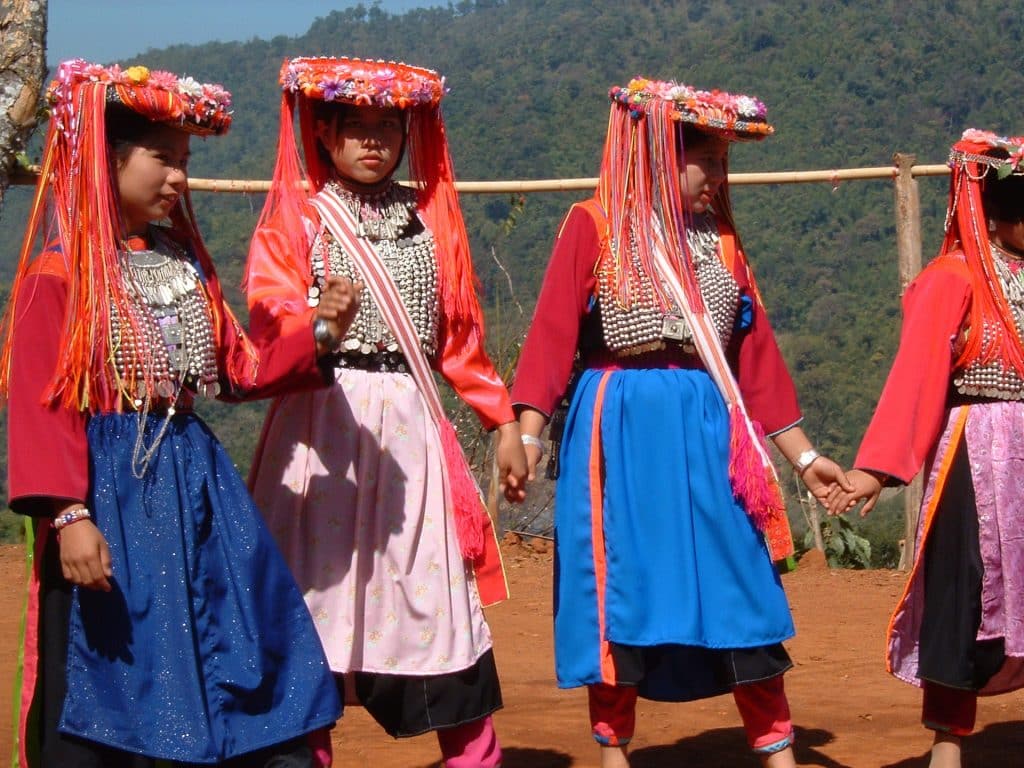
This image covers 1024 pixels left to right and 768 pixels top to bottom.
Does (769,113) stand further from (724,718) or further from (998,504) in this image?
(998,504)

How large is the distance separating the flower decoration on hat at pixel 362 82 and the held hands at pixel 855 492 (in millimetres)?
1565

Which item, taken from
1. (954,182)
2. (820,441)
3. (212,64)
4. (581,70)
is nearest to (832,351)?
(820,441)

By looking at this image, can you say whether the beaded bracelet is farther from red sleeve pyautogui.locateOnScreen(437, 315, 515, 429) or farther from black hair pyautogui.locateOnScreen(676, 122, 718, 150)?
black hair pyautogui.locateOnScreen(676, 122, 718, 150)

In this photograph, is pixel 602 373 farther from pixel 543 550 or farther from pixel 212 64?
pixel 212 64

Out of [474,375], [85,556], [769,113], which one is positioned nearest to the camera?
[85,556]

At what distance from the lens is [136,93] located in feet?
12.2

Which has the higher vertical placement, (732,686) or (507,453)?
(507,453)

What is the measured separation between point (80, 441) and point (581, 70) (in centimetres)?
6210

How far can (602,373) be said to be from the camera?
188 inches

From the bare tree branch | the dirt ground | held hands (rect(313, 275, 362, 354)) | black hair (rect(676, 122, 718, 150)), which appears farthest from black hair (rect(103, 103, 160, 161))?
the bare tree branch

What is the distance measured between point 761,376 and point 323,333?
1549 millimetres

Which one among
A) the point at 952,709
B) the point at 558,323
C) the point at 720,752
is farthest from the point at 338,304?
the point at 720,752

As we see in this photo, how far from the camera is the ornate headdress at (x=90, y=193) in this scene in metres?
3.67

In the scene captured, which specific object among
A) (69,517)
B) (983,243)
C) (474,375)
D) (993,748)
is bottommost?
(993,748)
